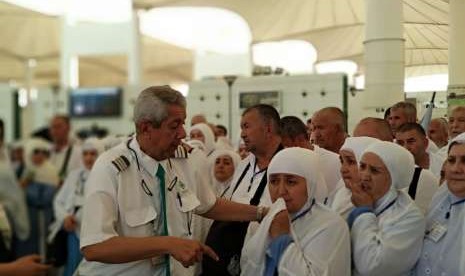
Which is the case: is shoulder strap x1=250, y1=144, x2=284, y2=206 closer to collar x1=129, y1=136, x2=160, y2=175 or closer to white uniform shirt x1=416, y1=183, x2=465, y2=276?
collar x1=129, y1=136, x2=160, y2=175

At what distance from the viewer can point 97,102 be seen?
889cm

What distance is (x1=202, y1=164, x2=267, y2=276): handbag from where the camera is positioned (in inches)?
107

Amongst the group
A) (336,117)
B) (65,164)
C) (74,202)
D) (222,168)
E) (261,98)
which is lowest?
(74,202)

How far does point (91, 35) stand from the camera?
11.1 metres

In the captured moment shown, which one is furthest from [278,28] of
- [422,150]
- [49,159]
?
[49,159]

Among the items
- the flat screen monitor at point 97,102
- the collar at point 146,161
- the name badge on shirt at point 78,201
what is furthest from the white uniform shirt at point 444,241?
the flat screen monitor at point 97,102

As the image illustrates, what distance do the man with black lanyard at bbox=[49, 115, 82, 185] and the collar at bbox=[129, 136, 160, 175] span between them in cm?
349

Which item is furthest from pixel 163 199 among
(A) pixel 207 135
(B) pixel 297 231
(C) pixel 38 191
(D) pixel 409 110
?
(C) pixel 38 191

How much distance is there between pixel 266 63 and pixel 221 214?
1.97 metres

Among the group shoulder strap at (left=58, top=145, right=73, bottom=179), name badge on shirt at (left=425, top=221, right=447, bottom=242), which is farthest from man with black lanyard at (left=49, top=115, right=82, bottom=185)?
name badge on shirt at (left=425, top=221, right=447, bottom=242)

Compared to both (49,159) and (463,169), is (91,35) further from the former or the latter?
(463,169)

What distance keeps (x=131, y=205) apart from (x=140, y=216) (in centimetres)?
5

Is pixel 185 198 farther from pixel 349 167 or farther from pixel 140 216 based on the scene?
pixel 349 167

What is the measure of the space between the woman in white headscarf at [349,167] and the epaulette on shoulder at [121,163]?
951mm
